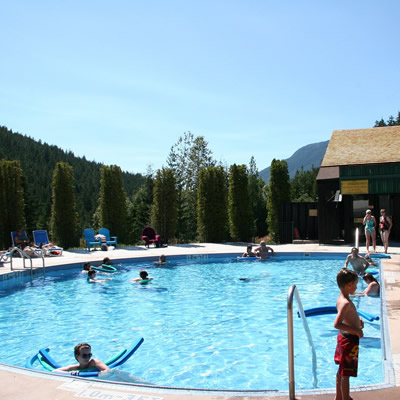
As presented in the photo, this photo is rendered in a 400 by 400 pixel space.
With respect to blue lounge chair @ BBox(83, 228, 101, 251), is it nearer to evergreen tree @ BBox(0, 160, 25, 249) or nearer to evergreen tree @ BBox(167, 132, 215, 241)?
evergreen tree @ BBox(0, 160, 25, 249)

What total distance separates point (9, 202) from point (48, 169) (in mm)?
94844

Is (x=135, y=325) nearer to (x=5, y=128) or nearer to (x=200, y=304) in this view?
(x=200, y=304)

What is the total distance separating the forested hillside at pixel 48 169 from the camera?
313ft

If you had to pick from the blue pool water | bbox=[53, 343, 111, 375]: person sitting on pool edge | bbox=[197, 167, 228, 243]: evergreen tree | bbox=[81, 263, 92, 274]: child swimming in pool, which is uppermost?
bbox=[197, 167, 228, 243]: evergreen tree

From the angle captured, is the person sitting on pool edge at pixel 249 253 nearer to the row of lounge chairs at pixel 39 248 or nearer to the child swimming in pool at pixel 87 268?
the child swimming in pool at pixel 87 268

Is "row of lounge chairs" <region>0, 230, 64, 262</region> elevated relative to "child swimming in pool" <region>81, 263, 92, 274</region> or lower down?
elevated

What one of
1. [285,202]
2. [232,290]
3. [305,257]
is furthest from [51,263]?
[285,202]

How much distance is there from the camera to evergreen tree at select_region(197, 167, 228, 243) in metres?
22.9

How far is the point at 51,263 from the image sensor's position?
1463 cm

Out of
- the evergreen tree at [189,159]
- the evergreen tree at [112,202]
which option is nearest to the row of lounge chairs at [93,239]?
the evergreen tree at [112,202]

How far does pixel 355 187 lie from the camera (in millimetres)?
18875

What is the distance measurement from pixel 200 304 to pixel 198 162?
40.4m

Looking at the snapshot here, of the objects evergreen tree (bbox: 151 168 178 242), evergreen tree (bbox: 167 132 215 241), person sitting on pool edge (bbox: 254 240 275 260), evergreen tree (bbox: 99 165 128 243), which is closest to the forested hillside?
evergreen tree (bbox: 167 132 215 241)

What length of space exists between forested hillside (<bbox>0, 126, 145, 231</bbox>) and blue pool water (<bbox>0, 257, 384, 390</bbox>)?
246 feet
